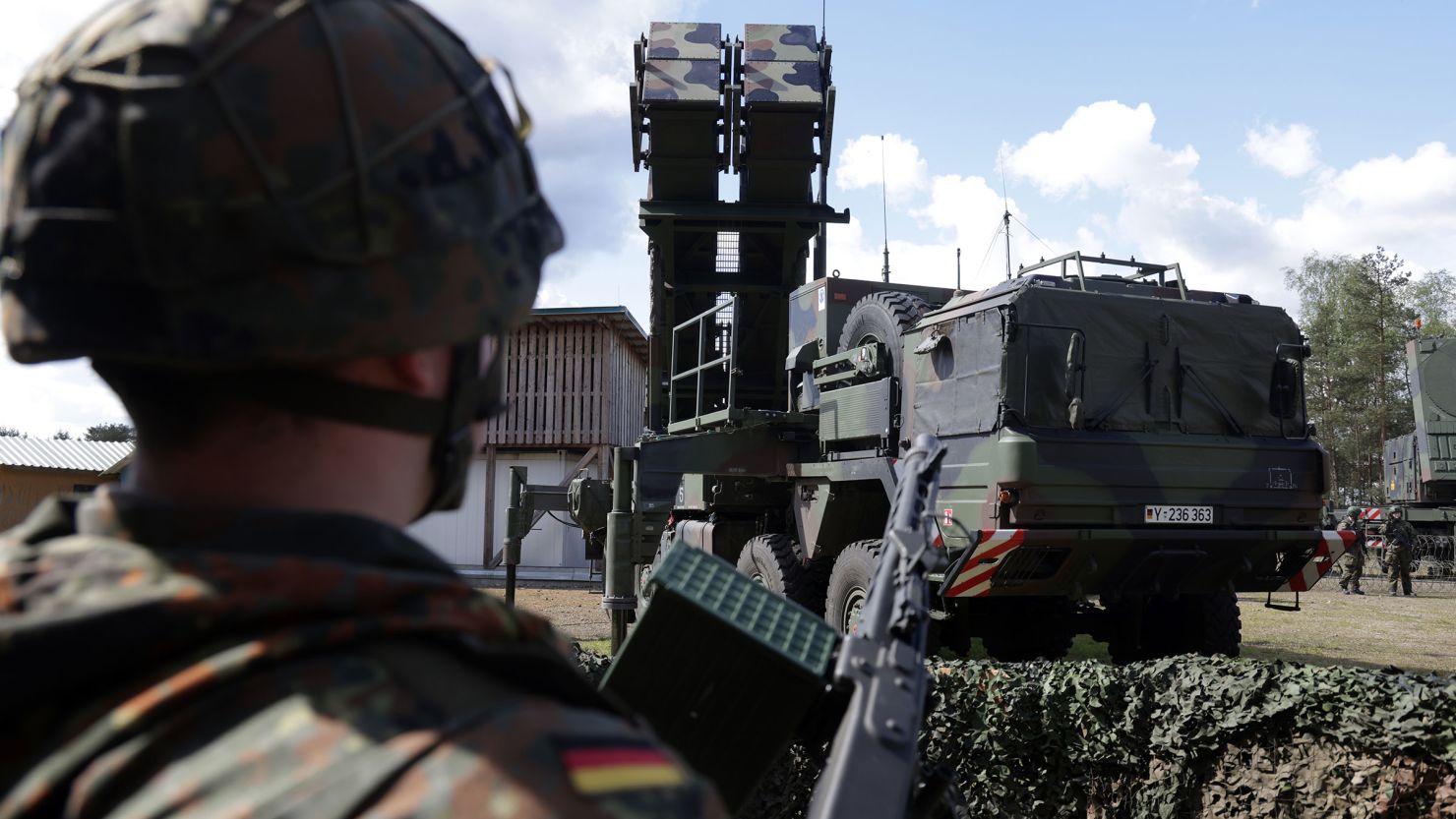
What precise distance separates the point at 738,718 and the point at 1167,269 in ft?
24.6

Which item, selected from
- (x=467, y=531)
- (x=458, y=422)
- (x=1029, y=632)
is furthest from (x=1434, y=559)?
(x=458, y=422)

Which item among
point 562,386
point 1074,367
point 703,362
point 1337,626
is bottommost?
point 1337,626

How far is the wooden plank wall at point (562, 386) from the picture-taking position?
78.6 ft

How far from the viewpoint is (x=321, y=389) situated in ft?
3.32

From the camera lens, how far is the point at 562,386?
2420 centimetres

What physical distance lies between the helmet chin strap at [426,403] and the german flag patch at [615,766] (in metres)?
0.39

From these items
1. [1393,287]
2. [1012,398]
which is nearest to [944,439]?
[1012,398]

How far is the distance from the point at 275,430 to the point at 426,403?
5.6 inches

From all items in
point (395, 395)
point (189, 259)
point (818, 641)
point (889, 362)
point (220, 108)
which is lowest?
point (818, 641)

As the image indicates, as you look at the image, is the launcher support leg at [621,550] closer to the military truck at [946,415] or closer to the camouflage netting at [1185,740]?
the military truck at [946,415]

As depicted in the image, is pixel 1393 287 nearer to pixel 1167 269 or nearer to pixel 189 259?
pixel 1167 269

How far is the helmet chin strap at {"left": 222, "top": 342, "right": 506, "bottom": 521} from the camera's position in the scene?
1002mm

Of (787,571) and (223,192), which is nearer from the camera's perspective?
(223,192)

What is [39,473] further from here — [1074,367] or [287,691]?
[287,691]
